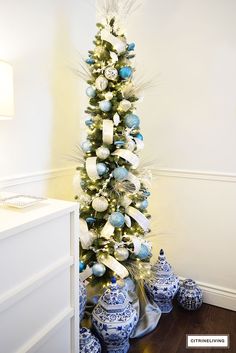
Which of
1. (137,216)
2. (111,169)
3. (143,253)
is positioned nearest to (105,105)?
(111,169)

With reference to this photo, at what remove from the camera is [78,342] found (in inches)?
59.3

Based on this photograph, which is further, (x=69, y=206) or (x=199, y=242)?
(x=199, y=242)

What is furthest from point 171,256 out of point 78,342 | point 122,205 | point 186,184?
point 78,342

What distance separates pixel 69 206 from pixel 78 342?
73 centimetres

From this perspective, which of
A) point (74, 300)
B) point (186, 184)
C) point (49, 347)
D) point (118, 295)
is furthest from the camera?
point (186, 184)

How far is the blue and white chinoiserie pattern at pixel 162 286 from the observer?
2068 mm

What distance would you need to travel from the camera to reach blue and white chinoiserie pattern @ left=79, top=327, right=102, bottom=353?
5.13ft

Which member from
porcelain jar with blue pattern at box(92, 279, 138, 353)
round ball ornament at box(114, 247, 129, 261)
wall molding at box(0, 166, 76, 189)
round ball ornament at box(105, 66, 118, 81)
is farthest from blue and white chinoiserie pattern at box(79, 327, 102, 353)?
round ball ornament at box(105, 66, 118, 81)

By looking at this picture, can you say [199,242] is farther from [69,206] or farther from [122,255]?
[69,206]

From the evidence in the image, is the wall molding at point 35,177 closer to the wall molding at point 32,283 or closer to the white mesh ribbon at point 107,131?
the white mesh ribbon at point 107,131

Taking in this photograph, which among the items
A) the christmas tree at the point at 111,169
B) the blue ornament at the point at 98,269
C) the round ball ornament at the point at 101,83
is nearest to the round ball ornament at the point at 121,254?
the christmas tree at the point at 111,169

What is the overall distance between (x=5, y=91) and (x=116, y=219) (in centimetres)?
93

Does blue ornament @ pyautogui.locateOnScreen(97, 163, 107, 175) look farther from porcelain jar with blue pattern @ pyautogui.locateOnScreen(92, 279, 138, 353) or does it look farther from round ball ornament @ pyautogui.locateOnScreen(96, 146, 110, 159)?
porcelain jar with blue pattern @ pyautogui.locateOnScreen(92, 279, 138, 353)

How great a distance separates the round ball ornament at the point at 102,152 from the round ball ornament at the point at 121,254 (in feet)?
1.92
